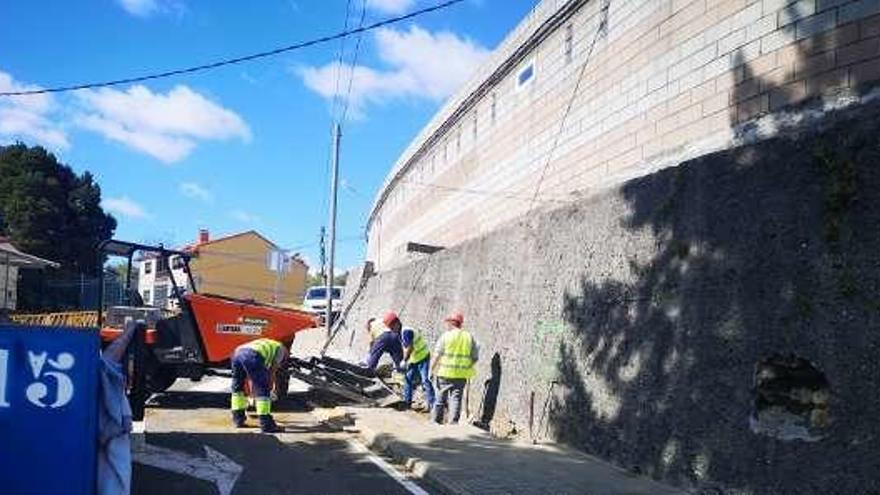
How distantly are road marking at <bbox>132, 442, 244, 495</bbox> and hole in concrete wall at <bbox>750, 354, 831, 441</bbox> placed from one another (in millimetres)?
4656

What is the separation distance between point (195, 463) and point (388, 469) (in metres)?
1.96

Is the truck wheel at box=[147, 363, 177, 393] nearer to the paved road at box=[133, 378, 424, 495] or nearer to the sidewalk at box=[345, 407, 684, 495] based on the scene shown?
the paved road at box=[133, 378, 424, 495]

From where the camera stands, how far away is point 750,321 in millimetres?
7859

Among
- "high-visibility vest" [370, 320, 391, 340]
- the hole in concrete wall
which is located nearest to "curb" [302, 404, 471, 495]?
"high-visibility vest" [370, 320, 391, 340]

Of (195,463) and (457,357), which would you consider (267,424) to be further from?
(457,357)

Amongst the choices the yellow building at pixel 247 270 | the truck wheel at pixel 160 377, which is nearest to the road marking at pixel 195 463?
the truck wheel at pixel 160 377

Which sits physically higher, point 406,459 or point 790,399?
point 790,399

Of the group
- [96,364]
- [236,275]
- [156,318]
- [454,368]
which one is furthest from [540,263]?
[236,275]

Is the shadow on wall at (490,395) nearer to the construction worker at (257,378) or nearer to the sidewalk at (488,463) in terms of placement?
the sidewalk at (488,463)

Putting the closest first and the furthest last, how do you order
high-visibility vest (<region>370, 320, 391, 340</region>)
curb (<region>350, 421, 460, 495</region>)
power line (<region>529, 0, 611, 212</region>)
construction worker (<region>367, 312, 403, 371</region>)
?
curb (<region>350, 421, 460, 495</region>) < power line (<region>529, 0, 611, 212</region>) < construction worker (<region>367, 312, 403, 371</region>) < high-visibility vest (<region>370, 320, 391, 340</region>)

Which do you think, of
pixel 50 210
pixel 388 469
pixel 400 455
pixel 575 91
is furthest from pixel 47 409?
pixel 50 210

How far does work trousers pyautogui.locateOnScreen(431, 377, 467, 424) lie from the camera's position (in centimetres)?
1291

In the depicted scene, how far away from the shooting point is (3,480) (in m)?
4.71

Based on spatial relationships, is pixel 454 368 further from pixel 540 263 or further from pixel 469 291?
pixel 469 291
